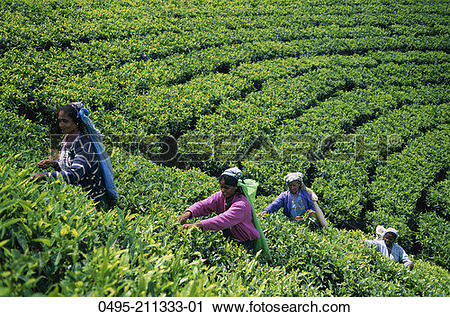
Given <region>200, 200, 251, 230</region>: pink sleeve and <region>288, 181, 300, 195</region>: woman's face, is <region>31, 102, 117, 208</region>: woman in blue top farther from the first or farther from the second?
<region>288, 181, 300, 195</region>: woman's face

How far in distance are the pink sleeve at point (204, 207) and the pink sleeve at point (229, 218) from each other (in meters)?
0.32

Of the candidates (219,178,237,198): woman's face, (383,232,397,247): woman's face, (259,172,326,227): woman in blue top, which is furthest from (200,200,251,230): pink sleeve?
(383,232,397,247): woman's face

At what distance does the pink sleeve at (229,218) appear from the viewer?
9.76 ft

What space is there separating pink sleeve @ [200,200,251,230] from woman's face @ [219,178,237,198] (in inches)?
5.8

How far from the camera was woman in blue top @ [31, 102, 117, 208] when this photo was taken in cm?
292

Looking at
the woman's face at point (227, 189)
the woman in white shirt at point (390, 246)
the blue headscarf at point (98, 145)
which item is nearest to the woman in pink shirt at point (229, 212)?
the woman's face at point (227, 189)

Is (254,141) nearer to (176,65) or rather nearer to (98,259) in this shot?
(176,65)

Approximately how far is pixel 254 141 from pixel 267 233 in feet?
14.9

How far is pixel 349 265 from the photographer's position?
372cm

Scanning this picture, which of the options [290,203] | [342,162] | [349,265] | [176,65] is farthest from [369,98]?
[349,265]
